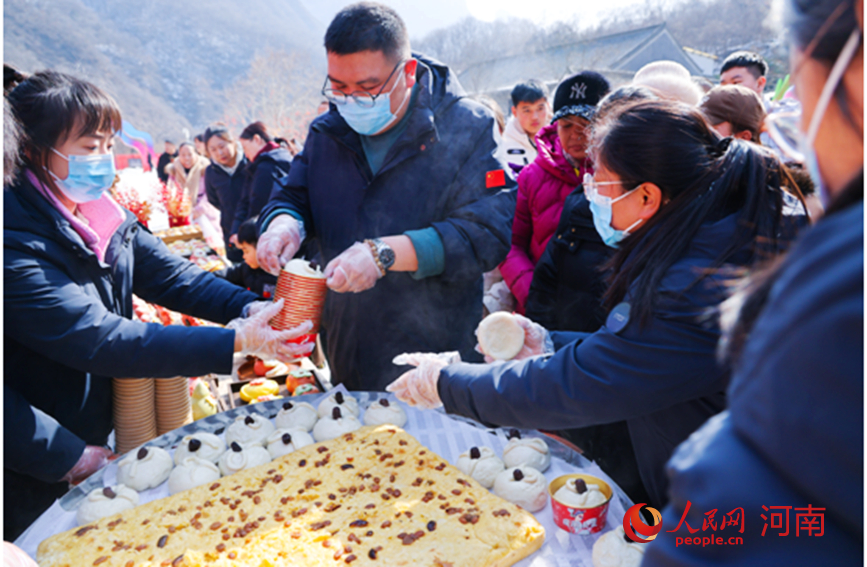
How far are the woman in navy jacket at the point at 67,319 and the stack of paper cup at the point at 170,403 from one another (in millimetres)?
251

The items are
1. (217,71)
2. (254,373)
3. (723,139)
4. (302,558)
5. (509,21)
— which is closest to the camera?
(723,139)

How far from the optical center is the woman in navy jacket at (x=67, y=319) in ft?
6.89

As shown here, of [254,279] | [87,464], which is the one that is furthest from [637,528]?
[254,279]

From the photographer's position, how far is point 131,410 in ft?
8.59

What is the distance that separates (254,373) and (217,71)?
2256 inches

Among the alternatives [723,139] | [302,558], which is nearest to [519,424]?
[302,558]

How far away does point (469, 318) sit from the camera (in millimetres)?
3270

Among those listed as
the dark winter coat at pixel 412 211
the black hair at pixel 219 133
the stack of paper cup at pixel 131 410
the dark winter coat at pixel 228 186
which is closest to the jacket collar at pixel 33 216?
the stack of paper cup at pixel 131 410

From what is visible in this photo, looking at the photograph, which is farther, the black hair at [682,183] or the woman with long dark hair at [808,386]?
the black hair at [682,183]

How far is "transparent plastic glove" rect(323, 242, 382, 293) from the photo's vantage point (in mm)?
2572

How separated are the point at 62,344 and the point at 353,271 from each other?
1.28 meters

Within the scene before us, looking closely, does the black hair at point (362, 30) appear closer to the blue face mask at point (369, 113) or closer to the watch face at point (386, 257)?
the blue face mask at point (369, 113)

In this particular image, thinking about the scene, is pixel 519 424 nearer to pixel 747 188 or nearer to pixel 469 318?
pixel 747 188

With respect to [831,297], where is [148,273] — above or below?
below
